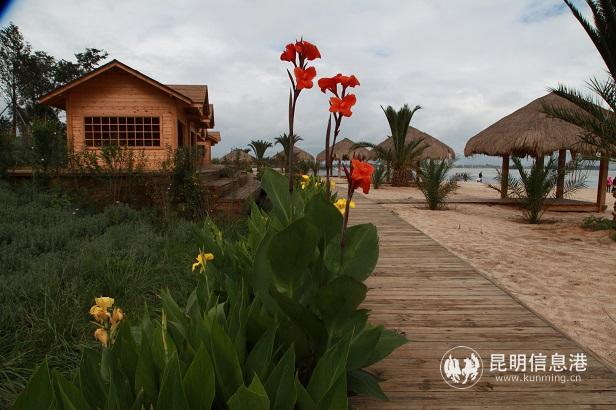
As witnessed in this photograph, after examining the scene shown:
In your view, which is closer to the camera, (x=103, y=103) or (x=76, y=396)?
(x=76, y=396)

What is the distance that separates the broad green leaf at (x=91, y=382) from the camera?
1.13 m

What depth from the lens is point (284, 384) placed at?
3.28ft

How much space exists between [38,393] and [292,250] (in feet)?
2.27

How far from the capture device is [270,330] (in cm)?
120

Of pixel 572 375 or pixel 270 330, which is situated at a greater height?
pixel 270 330

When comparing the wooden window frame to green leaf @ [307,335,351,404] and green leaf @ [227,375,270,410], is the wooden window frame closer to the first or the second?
green leaf @ [307,335,351,404]

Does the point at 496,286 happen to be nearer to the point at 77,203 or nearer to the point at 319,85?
the point at 319,85

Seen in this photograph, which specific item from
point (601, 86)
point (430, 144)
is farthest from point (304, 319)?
point (430, 144)

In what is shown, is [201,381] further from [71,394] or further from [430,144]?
[430,144]

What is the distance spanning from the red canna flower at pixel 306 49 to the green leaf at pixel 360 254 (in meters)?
0.66

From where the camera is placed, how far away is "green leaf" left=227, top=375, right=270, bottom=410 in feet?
2.69

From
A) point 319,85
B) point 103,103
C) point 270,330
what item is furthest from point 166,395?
point 103,103

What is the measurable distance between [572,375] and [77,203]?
303 inches

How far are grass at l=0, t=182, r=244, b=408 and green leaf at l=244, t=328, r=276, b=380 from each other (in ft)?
3.56
